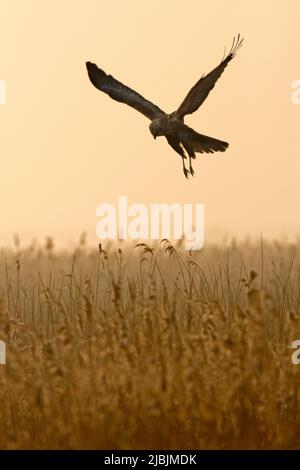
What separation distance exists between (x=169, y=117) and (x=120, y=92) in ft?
1.61

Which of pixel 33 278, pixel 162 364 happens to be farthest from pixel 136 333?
pixel 33 278

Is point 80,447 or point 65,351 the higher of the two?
point 65,351

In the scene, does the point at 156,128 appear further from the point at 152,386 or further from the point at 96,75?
the point at 152,386

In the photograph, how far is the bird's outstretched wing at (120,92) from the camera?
344 inches

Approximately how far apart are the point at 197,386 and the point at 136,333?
1.96 feet

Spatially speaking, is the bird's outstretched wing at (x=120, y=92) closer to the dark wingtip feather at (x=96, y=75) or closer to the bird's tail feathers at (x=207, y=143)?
the dark wingtip feather at (x=96, y=75)

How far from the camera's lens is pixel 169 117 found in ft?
28.4

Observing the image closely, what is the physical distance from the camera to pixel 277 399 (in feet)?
20.4

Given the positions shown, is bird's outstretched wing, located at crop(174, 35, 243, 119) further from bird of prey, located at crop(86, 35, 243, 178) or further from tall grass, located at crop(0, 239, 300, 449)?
tall grass, located at crop(0, 239, 300, 449)

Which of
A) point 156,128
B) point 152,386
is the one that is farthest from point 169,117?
point 152,386

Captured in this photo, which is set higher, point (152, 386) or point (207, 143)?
point (207, 143)

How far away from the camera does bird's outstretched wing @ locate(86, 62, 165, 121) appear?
28.7ft

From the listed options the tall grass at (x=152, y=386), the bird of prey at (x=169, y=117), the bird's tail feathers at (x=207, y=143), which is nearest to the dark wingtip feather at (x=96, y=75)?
the bird of prey at (x=169, y=117)
